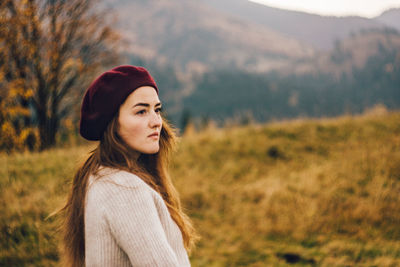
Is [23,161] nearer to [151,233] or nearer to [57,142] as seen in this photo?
[57,142]

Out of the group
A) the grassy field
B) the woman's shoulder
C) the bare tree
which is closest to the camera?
the woman's shoulder

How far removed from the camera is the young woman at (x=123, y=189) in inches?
46.6

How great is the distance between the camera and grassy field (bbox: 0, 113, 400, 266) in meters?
4.04

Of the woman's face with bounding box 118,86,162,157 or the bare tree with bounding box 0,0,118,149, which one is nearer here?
the woman's face with bounding box 118,86,162,157

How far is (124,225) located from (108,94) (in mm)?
617

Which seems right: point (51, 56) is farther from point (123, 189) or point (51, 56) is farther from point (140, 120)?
point (123, 189)

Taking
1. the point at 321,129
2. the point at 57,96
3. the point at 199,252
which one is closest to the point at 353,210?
the point at 199,252

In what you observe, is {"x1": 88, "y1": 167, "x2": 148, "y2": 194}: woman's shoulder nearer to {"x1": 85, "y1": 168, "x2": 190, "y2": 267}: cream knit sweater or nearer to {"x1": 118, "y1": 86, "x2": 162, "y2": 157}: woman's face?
{"x1": 85, "y1": 168, "x2": 190, "y2": 267}: cream knit sweater

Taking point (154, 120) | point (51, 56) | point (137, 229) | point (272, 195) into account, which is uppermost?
point (51, 56)

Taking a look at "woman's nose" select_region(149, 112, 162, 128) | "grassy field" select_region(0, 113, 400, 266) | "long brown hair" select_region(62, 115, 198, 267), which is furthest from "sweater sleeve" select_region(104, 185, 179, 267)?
"grassy field" select_region(0, 113, 400, 266)

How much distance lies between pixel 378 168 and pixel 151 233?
607cm

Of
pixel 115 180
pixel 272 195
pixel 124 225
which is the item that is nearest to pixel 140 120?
pixel 115 180

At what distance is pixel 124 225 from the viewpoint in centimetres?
118

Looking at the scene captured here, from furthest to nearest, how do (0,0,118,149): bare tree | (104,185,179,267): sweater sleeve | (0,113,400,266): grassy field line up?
(0,0,118,149): bare tree
(0,113,400,266): grassy field
(104,185,179,267): sweater sleeve
